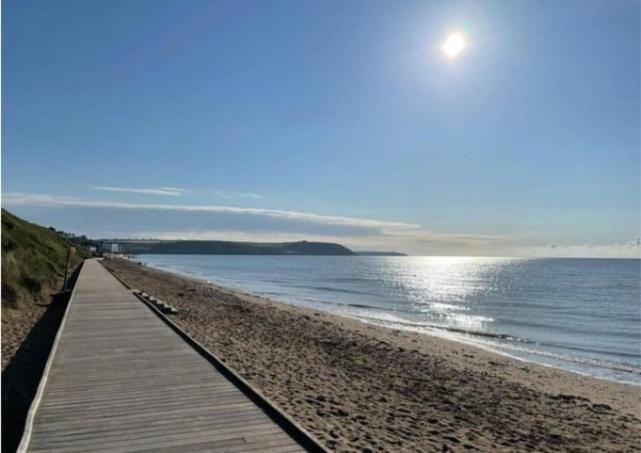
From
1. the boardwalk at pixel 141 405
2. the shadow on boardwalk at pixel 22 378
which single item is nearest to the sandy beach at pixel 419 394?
the boardwalk at pixel 141 405

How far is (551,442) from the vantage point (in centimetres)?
785

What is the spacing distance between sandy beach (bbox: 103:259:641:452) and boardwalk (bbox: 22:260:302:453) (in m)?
1.41

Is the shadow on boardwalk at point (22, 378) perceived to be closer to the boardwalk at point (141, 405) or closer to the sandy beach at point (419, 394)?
the boardwalk at point (141, 405)

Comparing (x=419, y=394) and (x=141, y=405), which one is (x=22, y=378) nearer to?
(x=141, y=405)

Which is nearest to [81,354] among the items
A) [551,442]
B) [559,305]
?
[551,442]

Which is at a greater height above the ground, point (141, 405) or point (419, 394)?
point (141, 405)

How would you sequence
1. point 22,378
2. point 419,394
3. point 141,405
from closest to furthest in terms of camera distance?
1. point 141,405
2. point 22,378
3. point 419,394

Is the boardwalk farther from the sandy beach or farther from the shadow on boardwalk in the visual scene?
the sandy beach

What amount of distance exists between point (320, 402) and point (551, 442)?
145 inches

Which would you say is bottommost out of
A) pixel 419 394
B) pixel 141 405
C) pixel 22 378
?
pixel 419 394

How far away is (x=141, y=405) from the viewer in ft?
19.5

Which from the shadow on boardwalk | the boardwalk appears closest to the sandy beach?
the boardwalk

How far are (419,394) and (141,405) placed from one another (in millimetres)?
5845

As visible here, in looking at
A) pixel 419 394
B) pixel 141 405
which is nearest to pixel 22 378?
pixel 141 405
